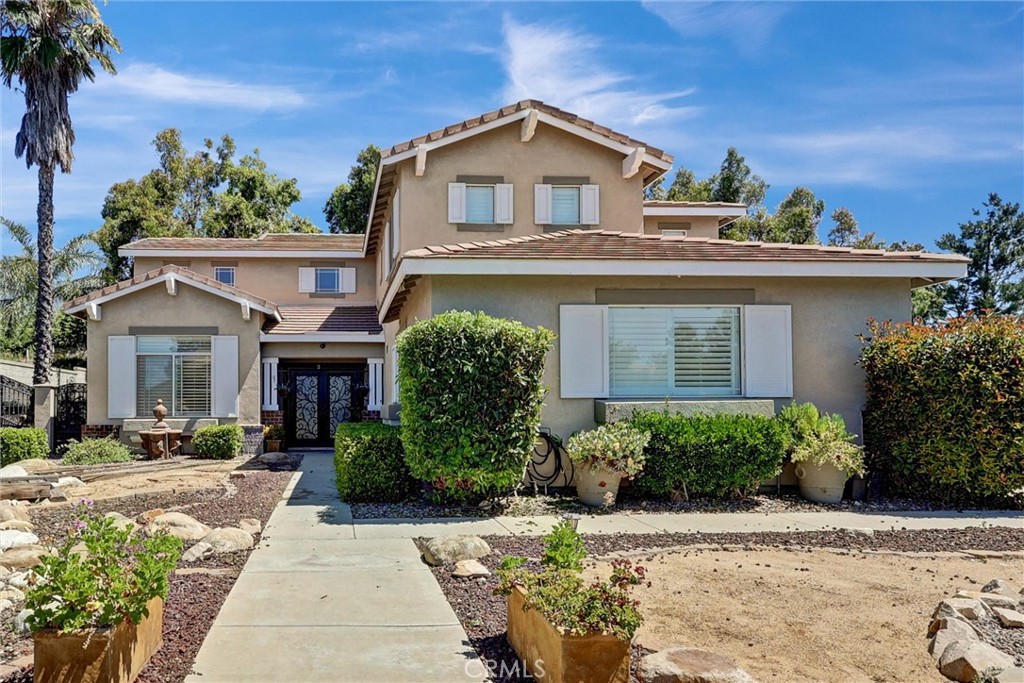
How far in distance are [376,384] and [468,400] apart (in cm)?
1195

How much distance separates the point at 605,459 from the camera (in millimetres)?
10562

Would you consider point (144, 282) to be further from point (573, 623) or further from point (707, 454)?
point (573, 623)

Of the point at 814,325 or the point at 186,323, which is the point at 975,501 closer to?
the point at 814,325

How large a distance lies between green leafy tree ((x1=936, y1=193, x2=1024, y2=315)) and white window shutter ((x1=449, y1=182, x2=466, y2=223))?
71.6ft

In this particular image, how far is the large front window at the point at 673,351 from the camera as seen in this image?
12.2m

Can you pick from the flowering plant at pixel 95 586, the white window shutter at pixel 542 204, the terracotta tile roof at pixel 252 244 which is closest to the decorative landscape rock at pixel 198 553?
the flowering plant at pixel 95 586

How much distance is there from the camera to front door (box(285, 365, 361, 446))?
71.7 ft

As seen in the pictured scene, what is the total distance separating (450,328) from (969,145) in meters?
10.5

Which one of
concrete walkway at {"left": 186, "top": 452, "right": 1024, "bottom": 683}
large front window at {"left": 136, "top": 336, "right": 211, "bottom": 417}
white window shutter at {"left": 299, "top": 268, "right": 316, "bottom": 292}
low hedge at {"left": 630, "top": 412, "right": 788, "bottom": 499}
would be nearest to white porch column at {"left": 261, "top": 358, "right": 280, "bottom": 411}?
large front window at {"left": 136, "top": 336, "right": 211, "bottom": 417}

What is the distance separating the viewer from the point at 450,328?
33.3ft

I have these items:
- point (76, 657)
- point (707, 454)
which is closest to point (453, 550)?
point (76, 657)

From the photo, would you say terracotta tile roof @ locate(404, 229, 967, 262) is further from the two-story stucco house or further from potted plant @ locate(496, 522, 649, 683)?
potted plant @ locate(496, 522, 649, 683)

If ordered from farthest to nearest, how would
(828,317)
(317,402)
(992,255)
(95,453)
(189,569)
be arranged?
(992,255) < (317,402) < (95,453) < (828,317) < (189,569)

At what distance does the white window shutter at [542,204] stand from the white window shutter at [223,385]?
844 centimetres
